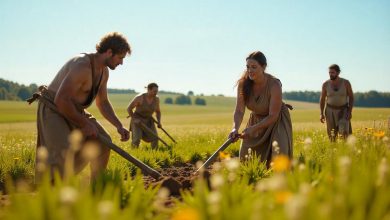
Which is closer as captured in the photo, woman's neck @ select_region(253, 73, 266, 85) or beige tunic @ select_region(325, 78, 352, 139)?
woman's neck @ select_region(253, 73, 266, 85)

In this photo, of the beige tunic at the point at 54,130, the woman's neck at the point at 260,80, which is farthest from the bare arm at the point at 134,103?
the beige tunic at the point at 54,130

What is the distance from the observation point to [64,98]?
5164 mm

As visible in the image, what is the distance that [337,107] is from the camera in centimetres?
1123

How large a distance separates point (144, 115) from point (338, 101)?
547 centimetres

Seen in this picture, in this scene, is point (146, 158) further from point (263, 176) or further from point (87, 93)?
point (263, 176)

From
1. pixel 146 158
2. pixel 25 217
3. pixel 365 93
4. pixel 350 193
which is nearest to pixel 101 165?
pixel 146 158

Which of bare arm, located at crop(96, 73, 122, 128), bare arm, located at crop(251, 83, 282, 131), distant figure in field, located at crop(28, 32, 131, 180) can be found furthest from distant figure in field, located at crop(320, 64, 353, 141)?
distant figure in field, located at crop(28, 32, 131, 180)

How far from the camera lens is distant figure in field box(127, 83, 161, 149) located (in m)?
12.1

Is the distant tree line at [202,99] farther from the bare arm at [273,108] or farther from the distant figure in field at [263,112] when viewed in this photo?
the bare arm at [273,108]

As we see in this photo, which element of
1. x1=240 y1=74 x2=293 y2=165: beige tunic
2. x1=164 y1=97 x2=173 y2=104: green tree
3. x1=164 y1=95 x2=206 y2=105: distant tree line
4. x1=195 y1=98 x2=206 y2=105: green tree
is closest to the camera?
x1=240 y1=74 x2=293 y2=165: beige tunic

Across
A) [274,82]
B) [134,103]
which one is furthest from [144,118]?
[274,82]

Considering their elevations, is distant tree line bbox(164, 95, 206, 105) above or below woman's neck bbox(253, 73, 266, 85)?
below

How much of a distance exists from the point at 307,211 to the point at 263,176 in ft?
11.3

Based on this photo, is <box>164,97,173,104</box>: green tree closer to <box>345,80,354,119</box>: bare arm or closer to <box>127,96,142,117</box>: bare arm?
<box>127,96,142,117</box>: bare arm
